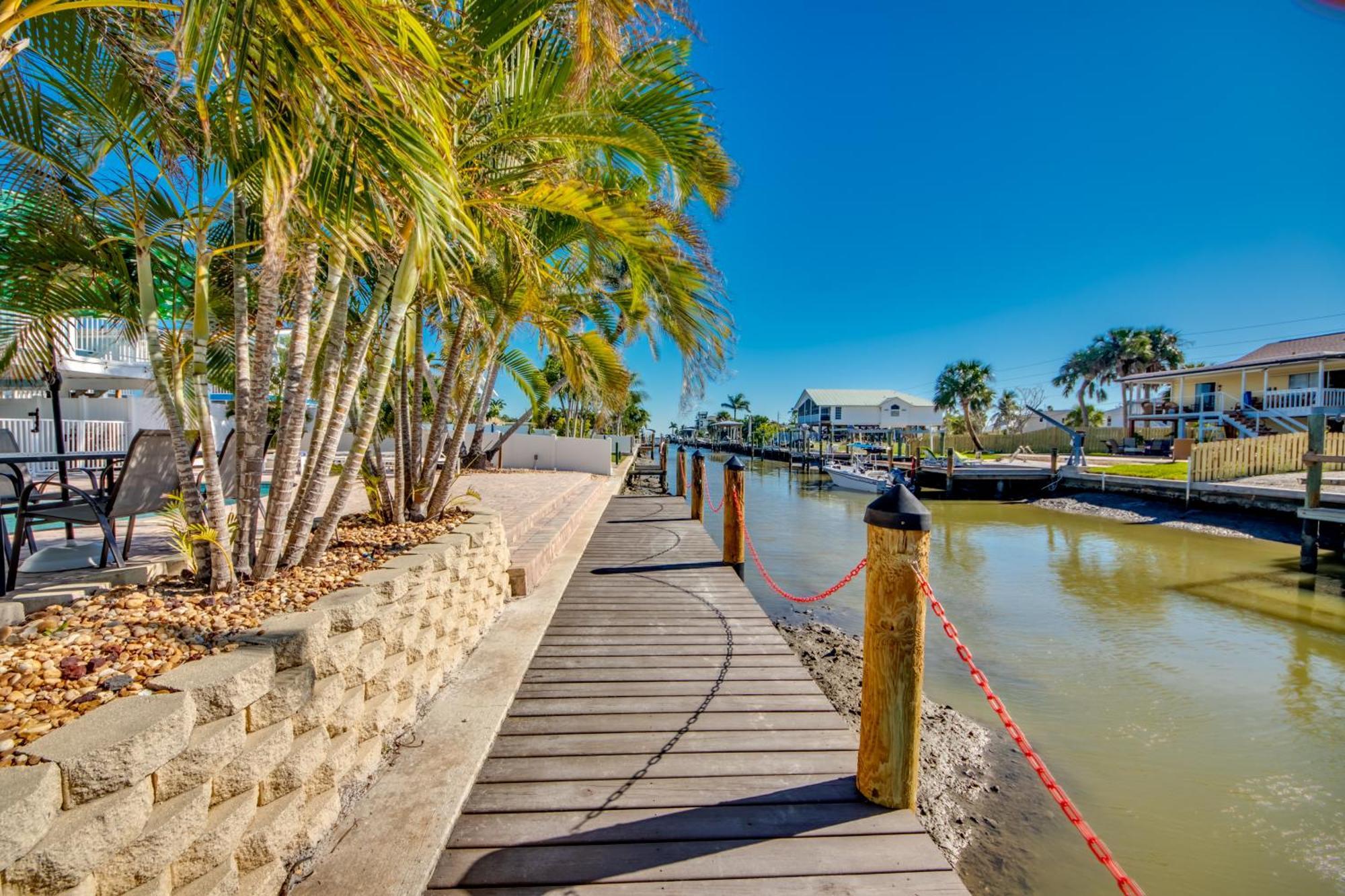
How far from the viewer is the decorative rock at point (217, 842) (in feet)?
4.92

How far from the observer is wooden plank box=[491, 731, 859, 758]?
2914 millimetres

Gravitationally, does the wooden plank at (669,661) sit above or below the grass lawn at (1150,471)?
below

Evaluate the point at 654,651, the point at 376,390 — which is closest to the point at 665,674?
the point at 654,651

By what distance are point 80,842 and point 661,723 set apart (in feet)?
8.05

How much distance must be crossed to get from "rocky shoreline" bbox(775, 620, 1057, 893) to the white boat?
62.8 ft

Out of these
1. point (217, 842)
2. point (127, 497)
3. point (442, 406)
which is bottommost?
point (217, 842)

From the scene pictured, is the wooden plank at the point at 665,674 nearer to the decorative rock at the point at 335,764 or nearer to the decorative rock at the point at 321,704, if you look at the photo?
the decorative rock at the point at 335,764

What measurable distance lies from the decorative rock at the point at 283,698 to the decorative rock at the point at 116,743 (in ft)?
1.05

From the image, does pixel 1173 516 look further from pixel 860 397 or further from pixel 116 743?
pixel 860 397

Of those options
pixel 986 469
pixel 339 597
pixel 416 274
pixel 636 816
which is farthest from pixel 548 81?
pixel 986 469

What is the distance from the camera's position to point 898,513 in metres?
2.44

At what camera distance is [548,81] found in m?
3.58

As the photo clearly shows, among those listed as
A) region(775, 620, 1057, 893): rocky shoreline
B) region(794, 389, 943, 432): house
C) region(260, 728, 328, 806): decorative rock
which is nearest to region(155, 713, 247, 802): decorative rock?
region(260, 728, 328, 806): decorative rock

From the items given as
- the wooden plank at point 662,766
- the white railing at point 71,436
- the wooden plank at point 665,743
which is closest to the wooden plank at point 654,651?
the wooden plank at point 665,743
